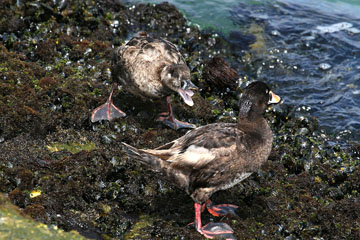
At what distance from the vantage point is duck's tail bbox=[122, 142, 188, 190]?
659 centimetres

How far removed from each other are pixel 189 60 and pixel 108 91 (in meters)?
2.73

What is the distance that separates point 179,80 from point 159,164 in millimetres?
2382

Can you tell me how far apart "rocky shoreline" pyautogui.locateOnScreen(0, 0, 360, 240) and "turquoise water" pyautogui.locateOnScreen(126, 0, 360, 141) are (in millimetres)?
1729

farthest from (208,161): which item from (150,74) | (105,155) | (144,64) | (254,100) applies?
(144,64)

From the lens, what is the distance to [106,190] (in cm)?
686

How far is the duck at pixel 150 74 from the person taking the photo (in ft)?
28.4

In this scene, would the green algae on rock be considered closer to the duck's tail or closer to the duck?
the duck's tail

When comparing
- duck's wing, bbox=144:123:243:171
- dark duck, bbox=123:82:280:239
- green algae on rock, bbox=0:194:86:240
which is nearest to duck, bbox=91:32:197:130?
duck's wing, bbox=144:123:243:171

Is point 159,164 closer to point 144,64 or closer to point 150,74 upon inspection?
point 150,74

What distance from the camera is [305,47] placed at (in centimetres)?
1456

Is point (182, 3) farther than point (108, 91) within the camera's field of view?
Yes

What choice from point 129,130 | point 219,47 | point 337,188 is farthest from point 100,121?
point 219,47

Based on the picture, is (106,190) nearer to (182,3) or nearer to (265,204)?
(265,204)

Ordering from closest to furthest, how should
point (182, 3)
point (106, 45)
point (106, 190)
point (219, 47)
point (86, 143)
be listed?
point (106, 190)
point (86, 143)
point (106, 45)
point (219, 47)
point (182, 3)
